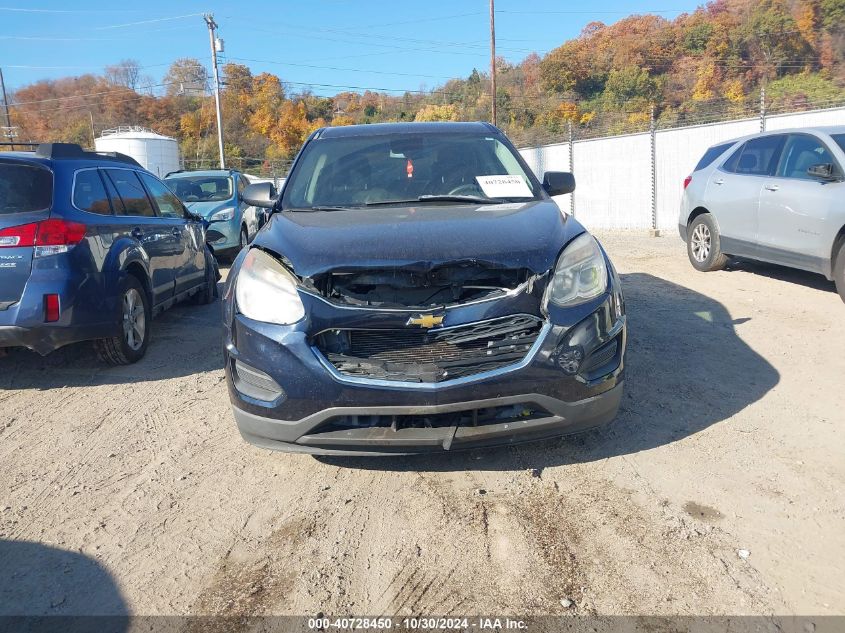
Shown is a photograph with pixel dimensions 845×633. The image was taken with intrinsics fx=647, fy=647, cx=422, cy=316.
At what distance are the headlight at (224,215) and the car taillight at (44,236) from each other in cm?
667

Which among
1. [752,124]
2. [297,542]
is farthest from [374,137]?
[752,124]

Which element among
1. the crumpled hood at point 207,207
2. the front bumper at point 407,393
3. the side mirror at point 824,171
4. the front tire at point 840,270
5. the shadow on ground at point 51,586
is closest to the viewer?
the shadow on ground at point 51,586

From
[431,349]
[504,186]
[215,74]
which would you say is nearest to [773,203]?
[504,186]

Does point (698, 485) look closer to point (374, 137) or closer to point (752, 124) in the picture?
point (374, 137)

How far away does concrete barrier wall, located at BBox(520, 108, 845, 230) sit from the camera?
523 inches

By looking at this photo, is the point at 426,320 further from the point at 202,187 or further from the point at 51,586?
the point at 202,187

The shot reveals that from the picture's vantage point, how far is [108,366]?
530 cm

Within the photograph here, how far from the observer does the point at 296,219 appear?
3.65 m

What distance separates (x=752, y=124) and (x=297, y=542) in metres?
13.4

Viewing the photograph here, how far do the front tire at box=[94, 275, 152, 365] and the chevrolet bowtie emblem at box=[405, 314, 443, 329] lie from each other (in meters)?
3.14

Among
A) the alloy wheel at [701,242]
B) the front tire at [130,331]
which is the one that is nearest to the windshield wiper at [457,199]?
the front tire at [130,331]

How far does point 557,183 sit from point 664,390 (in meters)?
1.56

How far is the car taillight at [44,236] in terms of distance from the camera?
4379 millimetres

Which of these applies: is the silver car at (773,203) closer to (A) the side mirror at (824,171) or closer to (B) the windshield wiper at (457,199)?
(A) the side mirror at (824,171)
